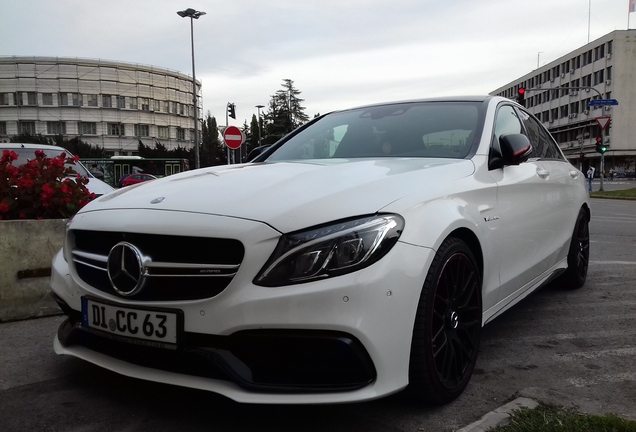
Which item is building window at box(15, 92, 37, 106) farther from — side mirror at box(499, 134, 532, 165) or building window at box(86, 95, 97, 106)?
side mirror at box(499, 134, 532, 165)

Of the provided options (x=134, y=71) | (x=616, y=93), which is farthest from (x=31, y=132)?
(x=616, y=93)

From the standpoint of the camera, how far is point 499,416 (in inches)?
90.7

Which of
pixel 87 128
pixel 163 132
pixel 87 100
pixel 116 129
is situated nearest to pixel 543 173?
pixel 87 100

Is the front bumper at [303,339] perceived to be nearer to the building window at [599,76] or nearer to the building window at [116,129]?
the building window at [599,76]

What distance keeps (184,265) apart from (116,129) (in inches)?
3339

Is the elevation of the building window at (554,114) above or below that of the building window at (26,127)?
above

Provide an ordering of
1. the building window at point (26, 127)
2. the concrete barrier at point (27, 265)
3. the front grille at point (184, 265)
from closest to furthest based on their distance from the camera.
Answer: the front grille at point (184, 265)
the concrete barrier at point (27, 265)
the building window at point (26, 127)

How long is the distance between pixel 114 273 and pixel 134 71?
85.3 m

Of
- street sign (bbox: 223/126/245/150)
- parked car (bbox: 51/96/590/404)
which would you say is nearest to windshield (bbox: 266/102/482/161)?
parked car (bbox: 51/96/590/404)

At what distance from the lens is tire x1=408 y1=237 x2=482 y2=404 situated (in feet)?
7.46

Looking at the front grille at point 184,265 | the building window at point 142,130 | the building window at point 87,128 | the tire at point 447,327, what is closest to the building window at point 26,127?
the building window at point 87,128

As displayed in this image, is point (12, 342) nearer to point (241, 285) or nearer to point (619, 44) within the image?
point (241, 285)

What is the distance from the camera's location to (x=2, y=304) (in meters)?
3.96

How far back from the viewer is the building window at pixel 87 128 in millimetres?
78750
